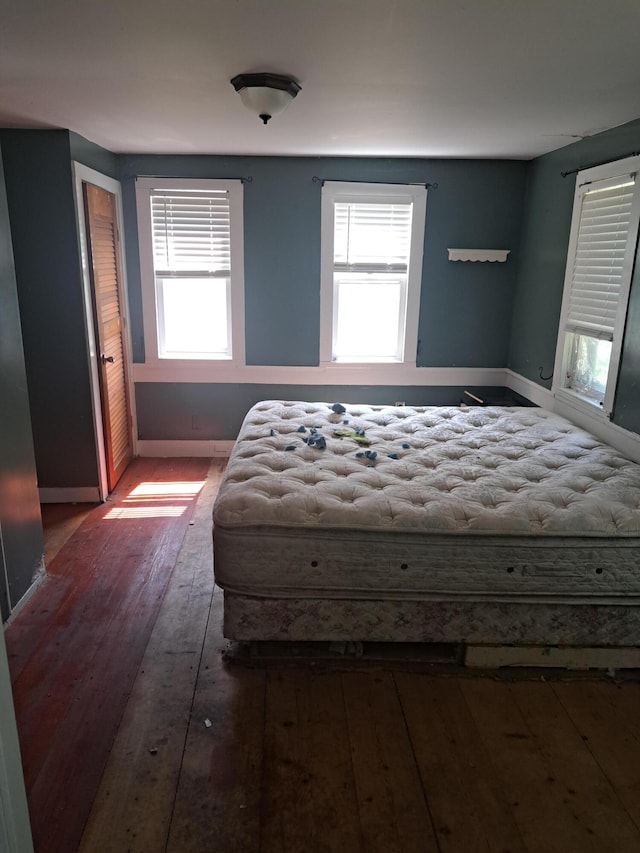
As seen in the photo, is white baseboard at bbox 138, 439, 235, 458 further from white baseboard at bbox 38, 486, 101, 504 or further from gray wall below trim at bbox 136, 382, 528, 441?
white baseboard at bbox 38, 486, 101, 504

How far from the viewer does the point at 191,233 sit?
4.50 metres

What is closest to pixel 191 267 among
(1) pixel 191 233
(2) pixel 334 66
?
(1) pixel 191 233

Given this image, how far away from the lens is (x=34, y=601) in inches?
112

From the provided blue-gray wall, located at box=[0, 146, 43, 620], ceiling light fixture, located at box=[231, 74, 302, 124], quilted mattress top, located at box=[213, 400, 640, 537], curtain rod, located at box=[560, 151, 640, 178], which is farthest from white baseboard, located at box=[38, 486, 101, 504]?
curtain rod, located at box=[560, 151, 640, 178]

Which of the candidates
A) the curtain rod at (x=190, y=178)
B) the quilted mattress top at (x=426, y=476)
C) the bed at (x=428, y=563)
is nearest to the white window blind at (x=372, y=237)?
the curtain rod at (x=190, y=178)

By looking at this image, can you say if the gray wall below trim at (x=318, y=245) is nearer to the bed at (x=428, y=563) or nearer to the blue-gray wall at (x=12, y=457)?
the blue-gray wall at (x=12, y=457)

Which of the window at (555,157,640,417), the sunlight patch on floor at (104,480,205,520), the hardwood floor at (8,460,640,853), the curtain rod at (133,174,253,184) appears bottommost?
the hardwood floor at (8,460,640,853)

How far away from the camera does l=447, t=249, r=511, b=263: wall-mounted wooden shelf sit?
4457mm

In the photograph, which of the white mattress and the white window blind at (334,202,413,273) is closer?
the white mattress

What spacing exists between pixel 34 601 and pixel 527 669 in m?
2.25

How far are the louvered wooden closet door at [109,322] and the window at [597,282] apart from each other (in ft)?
9.80

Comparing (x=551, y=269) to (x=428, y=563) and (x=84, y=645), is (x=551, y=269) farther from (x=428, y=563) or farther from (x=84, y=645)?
(x=84, y=645)

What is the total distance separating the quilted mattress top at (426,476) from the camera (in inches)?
87.9

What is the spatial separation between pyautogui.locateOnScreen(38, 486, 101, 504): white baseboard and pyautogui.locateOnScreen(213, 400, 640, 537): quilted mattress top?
52.3 inches
